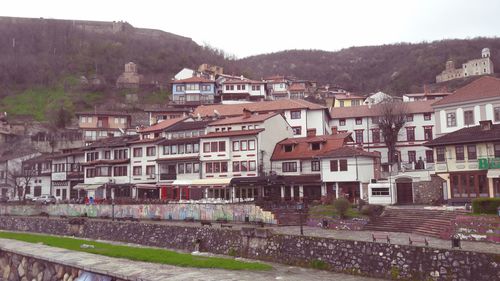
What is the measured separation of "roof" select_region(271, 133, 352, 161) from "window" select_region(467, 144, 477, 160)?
13.6m

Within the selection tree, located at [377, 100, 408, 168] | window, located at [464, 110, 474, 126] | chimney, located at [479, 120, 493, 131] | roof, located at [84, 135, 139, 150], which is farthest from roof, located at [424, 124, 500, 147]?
roof, located at [84, 135, 139, 150]

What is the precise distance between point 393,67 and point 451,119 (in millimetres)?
131793

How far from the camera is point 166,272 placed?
19.3 metres

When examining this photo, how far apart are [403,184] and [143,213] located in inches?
1022

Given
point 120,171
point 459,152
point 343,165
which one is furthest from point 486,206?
point 120,171

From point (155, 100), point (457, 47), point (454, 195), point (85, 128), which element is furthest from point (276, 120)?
point (457, 47)

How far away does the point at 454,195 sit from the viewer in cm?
3859

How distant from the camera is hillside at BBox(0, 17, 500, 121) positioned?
4582 inches

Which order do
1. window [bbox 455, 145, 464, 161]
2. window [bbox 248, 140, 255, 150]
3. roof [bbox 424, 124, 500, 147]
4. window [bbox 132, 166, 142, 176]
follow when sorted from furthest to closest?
1. window [bbox 132, 166, 142, 176]
2. window [bbox 248, 140, 255, 150]
3. window [bbox 455, 145, 464, 161]
4. roof [bbox 424, 124, 500, 147]

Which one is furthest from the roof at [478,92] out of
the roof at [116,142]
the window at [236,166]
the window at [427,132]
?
the roof at [116,142]

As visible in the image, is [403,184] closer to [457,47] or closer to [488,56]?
[488,56]

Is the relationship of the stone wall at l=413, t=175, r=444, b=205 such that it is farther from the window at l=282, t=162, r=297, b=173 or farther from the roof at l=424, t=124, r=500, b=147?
the window at l=282, t=162, r=297, b=173

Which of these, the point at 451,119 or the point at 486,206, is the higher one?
the point at 451,119

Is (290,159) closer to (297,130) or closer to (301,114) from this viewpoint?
(297,130)
